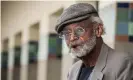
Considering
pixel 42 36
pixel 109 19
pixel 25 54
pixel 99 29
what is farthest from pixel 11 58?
pixel 99 29

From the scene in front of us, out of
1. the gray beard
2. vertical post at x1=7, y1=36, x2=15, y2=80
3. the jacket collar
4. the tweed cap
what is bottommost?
vertical post at x1=7, y1=36, x2=15, y2=80

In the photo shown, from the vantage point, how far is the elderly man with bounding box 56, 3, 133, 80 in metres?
2.68

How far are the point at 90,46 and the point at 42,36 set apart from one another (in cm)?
707

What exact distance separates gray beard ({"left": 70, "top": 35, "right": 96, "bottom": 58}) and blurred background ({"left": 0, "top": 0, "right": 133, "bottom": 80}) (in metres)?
2.23

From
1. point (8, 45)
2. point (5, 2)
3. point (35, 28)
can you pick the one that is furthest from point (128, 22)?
point (8, 45)

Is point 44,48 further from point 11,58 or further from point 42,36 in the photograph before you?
point 11,58

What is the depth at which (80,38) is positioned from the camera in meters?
2.76

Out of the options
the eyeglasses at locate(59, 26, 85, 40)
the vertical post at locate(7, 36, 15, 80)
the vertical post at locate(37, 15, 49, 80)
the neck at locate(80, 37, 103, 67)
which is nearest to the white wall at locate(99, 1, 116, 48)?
the neck at locate(80, 37, 103, 67)

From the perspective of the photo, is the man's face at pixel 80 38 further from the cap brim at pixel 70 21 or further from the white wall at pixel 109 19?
the white wall at pixel 109 19

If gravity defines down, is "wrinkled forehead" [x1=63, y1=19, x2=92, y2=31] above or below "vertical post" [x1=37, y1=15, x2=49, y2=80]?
above

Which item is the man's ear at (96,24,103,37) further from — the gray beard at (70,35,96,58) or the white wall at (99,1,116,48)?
the white wall at (99,1,116,48)

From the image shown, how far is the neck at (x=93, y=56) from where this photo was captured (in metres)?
2.82

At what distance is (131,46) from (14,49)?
31.5ft

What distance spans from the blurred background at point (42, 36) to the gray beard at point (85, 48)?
7.30 feet
